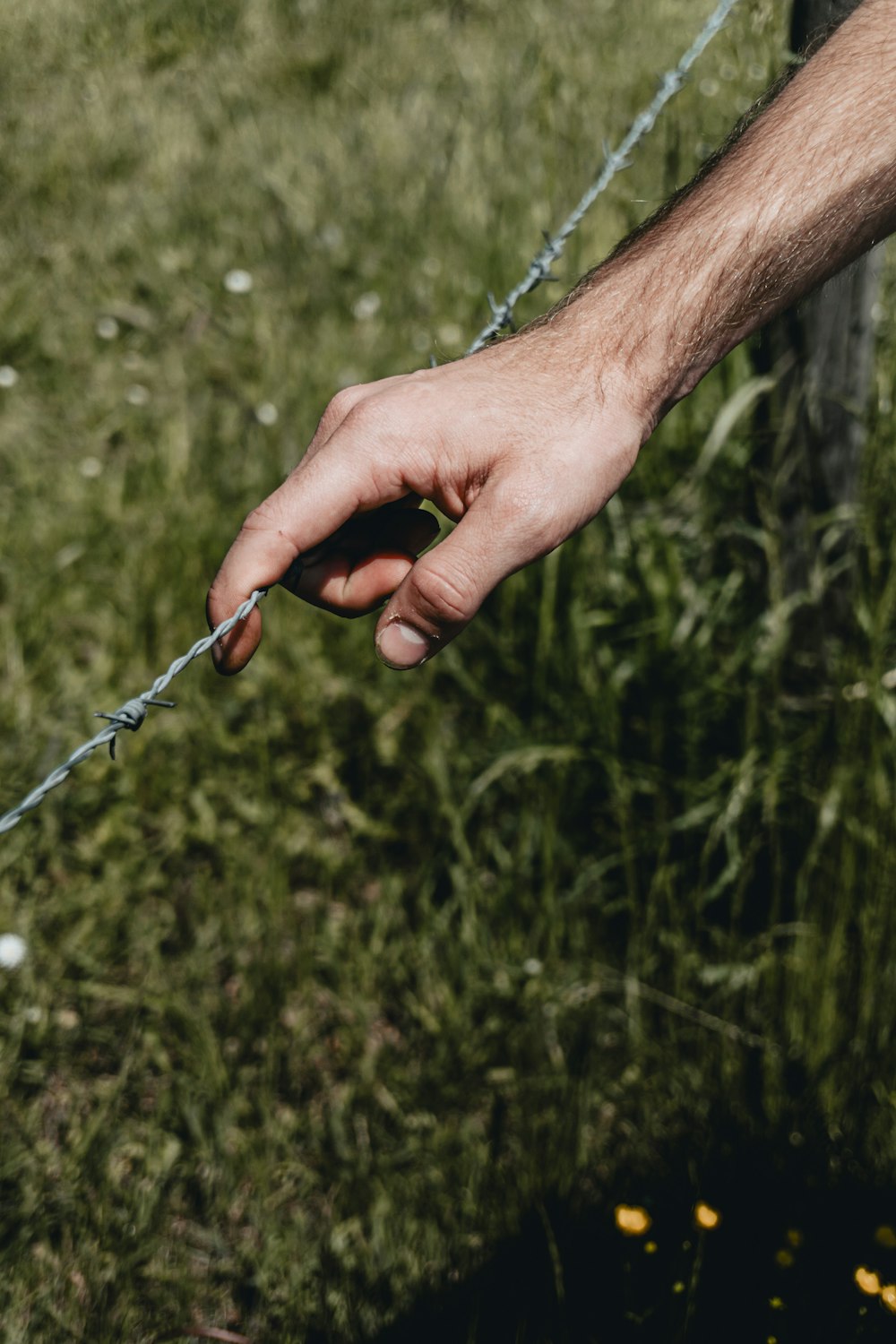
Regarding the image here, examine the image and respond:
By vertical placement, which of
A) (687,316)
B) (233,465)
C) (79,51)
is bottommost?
(687,316)

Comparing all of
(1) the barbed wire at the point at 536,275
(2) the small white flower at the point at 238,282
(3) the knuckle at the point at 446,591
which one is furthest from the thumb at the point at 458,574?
(2) the small white flower at the point at 238,282

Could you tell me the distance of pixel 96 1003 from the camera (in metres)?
1.84

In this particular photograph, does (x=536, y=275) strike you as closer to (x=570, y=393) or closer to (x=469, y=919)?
(x=570, y=393)

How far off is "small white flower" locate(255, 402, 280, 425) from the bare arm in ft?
6.00

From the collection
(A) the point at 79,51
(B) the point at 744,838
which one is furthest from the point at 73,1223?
(A) the point at 79,51

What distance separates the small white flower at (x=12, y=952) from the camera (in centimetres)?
178

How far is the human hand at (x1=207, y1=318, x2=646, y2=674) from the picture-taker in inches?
38.4

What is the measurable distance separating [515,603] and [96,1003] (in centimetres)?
111

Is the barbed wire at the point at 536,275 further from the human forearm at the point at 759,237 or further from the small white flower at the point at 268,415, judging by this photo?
the small white flower at the point at 268,415

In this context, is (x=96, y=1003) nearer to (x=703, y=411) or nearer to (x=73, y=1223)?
(x=73, y=1223)

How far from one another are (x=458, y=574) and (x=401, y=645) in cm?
10

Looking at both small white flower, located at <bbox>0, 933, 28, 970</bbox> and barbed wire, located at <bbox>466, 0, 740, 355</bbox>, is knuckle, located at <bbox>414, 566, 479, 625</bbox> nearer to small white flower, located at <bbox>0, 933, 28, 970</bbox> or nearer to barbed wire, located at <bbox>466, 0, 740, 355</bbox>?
barbed wire, located at <bbox>466, 0, 740, 355</bbox>

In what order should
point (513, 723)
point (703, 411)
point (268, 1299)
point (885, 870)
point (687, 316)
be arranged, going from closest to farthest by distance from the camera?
1. point (687, 316)
2. point (268, 1299)
3. point (885, 870)
4. point (513, 723)
5. point (703, 411)

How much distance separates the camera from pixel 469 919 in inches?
72.4
